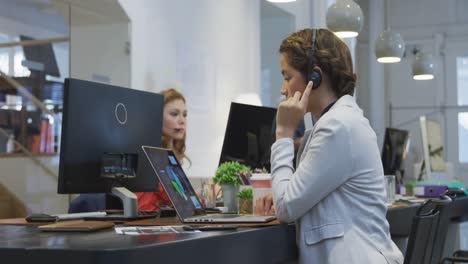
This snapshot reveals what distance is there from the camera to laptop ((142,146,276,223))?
2.04 metres

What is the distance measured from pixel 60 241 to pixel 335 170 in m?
0.79

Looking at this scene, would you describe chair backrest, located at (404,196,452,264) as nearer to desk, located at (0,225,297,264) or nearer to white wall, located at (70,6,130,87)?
desk, located at (0,225,297,264)

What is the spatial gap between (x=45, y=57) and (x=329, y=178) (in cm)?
379

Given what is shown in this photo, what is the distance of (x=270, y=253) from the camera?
187 cm

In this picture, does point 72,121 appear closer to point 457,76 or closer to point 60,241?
point 60,241

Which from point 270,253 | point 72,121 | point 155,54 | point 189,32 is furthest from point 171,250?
point 189,32

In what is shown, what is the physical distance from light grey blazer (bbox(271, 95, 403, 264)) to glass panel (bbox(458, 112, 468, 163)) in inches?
346

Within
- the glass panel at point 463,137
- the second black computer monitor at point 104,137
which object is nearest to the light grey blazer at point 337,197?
the second black computer monitor at point 104,137

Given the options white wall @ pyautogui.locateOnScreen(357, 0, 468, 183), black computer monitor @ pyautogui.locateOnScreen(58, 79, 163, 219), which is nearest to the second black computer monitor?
black computer monitor @ pyautogui.locateOnScreen(58, 79, 163, 219)

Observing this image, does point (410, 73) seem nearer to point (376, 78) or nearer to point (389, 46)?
point (376, 78)

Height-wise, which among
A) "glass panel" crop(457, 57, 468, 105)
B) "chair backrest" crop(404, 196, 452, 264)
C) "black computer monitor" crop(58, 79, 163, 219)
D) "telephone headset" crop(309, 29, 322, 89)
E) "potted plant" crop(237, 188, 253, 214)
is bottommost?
"chair backrest" crop(404, 196, 452, 264)

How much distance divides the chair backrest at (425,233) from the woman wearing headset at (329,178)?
5 cm

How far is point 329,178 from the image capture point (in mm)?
1932

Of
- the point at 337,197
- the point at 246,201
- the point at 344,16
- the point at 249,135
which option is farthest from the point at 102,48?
the point at 337,197
